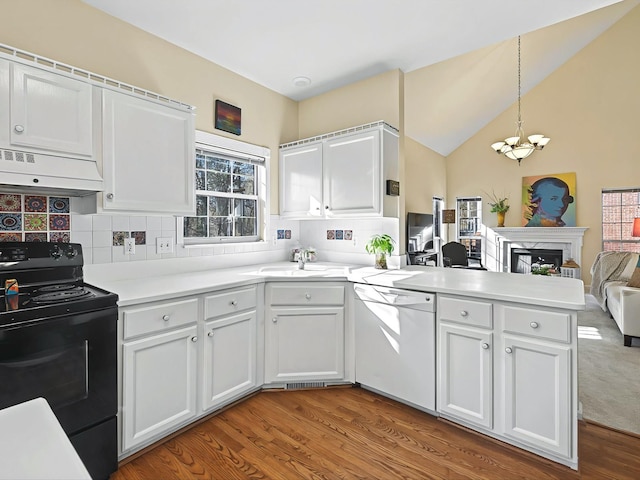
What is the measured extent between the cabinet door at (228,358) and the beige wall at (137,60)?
143 centimetres

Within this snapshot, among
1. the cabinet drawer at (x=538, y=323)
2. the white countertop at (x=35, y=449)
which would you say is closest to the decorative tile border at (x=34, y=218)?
the white countertop at (x=35, y=449)

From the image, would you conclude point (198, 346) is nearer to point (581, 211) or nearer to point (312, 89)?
point (312, 89)

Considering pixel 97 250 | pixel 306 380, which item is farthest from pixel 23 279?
pixel 306 380

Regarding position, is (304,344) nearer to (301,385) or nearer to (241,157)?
(301,385)

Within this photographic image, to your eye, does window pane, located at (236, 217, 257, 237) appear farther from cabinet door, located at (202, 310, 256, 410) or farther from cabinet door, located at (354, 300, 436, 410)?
cabinet door, located at (354, 300, 436, 410)

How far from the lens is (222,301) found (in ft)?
7.25

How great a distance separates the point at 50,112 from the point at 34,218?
62 cm

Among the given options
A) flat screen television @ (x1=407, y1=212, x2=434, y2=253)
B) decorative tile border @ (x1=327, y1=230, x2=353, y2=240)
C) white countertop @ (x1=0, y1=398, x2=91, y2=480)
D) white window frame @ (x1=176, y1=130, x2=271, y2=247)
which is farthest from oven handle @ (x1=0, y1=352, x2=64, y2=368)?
flat screen television @ (x1=407, y1=212, x2=434, y2=253)

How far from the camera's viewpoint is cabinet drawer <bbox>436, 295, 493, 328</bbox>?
1.94 meters

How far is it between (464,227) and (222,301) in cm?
678

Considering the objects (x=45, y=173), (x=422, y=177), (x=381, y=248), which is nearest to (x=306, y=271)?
(x=381, y=248)

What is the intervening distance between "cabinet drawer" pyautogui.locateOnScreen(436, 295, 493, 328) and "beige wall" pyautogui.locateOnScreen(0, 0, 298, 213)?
1.96 metres

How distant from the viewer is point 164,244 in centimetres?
254

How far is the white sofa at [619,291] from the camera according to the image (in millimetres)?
3480
